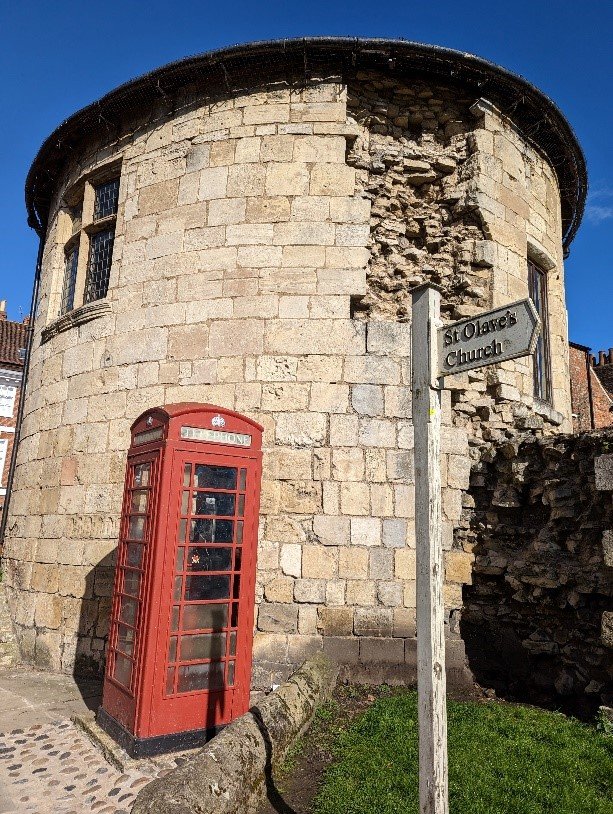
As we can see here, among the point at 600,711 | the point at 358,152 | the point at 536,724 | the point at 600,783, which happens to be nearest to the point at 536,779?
the point at 600,783

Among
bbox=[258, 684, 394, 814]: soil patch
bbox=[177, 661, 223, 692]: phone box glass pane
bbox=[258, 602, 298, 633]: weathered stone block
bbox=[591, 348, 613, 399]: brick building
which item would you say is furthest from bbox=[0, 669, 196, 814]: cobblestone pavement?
bbox=[591, 348, 613, 399]: brick building

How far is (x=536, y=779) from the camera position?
3.96 metres

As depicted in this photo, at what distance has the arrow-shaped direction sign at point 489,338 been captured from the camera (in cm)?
274

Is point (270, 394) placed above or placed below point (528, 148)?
below

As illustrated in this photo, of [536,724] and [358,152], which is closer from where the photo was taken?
[536,724]

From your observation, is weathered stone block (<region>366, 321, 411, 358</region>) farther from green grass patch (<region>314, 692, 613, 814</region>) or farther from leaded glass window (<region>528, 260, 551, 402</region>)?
green grass patch (<region>314, 692, 613, 814</region>)

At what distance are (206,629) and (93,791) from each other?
1268 millimetres

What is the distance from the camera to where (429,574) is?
9.27ft

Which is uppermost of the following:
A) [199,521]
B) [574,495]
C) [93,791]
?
[574,495]

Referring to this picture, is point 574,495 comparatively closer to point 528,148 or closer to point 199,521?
point 199,521

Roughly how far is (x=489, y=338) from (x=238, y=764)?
292 cm

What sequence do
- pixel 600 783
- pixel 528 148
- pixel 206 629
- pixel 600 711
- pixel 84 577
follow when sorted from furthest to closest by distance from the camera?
pixel 528 148
pixel 84 577
pixel 600 711
pixel 206 629
pixel 600 783

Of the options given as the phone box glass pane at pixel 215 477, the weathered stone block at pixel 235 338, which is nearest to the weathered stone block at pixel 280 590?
the phone box glass pane at pixel 215 477

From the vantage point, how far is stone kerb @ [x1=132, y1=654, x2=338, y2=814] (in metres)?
3.09
